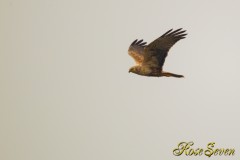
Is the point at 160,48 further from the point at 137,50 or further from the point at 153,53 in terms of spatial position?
the point at 137,50

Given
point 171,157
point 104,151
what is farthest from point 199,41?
point 104,151

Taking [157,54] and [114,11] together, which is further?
[114,11]

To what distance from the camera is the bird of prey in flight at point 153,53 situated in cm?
218

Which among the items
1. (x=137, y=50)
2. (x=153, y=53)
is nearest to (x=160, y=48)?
(x=153, y=53)

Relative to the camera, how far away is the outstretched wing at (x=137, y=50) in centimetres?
225

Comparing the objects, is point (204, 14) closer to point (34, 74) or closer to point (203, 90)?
point (203, 90)

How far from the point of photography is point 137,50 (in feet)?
7.45

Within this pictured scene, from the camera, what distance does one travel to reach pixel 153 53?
2195 mm

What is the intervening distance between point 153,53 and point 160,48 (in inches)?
2.1

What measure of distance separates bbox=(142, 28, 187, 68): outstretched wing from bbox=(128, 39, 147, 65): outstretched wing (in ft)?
0.14

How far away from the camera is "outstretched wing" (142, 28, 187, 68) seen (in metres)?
2.17

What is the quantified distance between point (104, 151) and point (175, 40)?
2.69 ft

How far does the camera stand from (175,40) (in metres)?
2.19

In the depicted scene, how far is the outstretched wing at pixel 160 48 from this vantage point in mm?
2172
